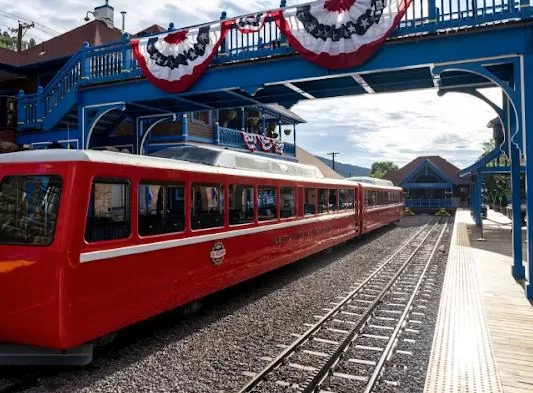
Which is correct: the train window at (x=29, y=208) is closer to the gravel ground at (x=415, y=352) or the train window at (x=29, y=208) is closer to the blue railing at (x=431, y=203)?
the gravel ground at (x=415, y=352)

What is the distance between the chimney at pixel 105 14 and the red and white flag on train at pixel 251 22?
14192 mm

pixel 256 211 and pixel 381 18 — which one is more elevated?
pixel 381 18

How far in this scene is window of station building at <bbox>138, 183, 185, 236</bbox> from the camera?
5664 mm

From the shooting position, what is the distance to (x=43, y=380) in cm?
470

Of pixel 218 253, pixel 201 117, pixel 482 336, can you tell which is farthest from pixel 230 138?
pixel 482 336

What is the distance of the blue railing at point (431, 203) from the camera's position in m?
42.7

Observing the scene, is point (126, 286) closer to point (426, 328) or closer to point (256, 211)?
point (256, 211)

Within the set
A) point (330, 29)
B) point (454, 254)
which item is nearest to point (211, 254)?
point (330, 29)

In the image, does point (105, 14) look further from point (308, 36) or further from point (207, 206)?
point (207, 206)

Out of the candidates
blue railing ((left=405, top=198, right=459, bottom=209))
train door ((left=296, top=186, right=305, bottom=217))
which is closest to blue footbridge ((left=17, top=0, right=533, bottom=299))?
train door ((left=296, top=186, right=305, bottom=217))

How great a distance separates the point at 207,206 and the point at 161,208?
1.06 metres

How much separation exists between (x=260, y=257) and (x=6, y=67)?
13.3 meters

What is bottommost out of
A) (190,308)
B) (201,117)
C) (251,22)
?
(190,308)

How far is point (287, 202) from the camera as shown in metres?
10.2
